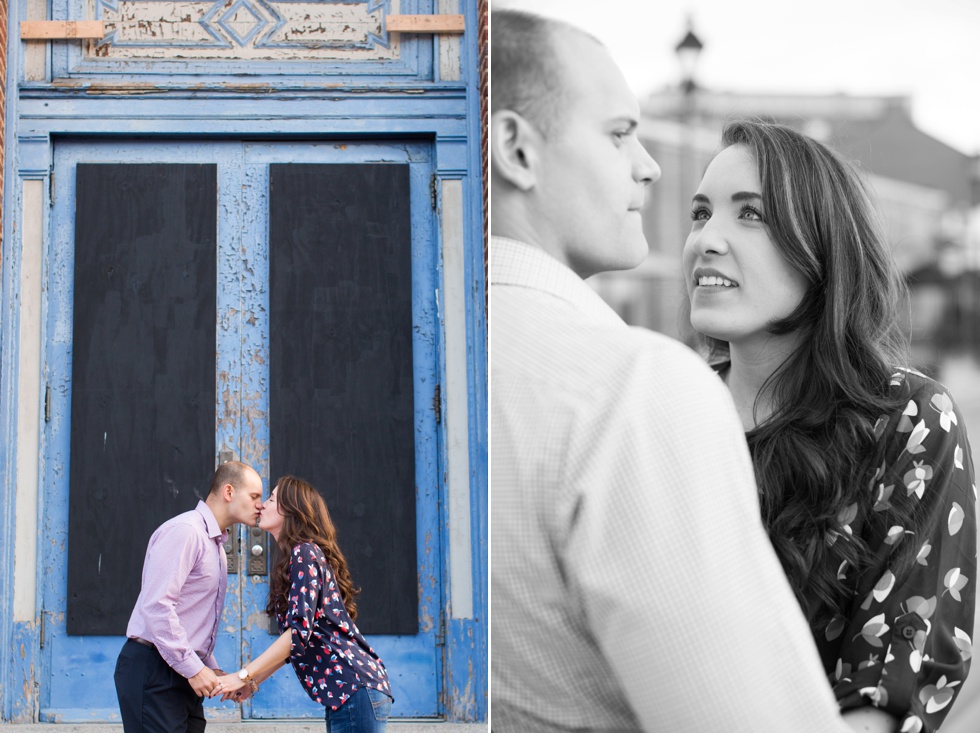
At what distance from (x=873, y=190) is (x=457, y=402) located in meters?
2.89

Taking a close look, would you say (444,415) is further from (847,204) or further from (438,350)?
(847,204)

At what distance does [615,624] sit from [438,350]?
318 cm

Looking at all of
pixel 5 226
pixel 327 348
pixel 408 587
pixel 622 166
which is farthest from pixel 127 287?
pixel 622 166

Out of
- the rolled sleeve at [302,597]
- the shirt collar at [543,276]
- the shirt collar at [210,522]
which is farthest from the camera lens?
the shirt collar at [210,522]

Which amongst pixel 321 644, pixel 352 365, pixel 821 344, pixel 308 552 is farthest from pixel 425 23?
pixel 821 344

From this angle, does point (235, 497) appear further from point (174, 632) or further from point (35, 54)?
point (35, 54)

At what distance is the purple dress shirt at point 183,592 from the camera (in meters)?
3.07

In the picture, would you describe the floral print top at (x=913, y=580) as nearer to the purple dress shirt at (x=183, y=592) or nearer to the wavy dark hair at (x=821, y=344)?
the wavy dark hair at (x=821, y=344)

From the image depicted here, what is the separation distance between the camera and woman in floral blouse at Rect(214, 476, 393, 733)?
3.01 metres

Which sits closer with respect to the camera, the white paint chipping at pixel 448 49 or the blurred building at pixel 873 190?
the blurred building at pixel 873 190

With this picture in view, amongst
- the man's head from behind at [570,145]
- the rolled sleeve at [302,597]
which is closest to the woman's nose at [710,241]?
the man's head from behind at [570,145]

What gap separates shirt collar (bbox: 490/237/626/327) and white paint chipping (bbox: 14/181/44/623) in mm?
3297

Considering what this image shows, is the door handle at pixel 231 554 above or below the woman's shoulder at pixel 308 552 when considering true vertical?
below

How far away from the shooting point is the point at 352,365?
4.18 meters
